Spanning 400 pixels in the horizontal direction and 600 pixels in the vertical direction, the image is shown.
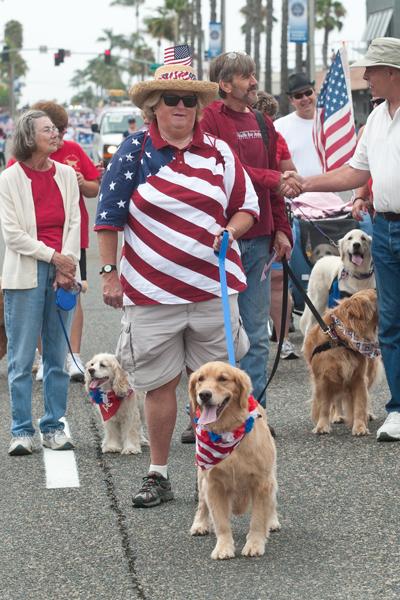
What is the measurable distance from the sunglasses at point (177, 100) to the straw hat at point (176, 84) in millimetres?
29

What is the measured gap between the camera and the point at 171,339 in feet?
21.0

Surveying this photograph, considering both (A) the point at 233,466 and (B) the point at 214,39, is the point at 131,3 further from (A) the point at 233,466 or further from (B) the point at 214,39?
(A) the point at 233,466

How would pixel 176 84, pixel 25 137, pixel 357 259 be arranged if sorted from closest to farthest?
pixel 176 84 < pixel 25 137 < pixel 357 259

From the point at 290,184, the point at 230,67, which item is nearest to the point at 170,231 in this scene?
the point at 290,184

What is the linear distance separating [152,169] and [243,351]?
3.29 ft

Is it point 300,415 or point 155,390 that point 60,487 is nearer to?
point 155,390

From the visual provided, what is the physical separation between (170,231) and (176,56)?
964 millimetres

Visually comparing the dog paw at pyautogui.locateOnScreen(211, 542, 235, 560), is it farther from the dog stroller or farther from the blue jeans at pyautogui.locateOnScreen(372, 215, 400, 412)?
the dog stroller

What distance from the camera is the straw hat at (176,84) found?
619 centimetres

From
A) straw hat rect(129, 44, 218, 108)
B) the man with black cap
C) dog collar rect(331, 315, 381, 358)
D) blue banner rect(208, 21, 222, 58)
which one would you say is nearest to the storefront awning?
blue banner rect(208, 21, 222, 58)

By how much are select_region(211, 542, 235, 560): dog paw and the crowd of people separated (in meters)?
0.95

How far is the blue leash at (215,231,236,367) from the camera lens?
19.9 feet

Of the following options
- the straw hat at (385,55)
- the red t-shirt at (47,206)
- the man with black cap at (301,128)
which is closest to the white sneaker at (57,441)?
the red t-shirt at (47,206)

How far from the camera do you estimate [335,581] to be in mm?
5332
